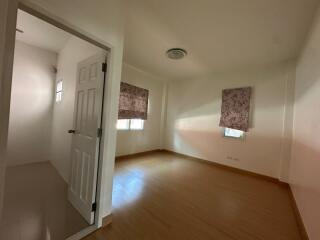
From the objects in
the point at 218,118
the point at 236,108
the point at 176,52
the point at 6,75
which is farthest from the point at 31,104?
the point at 236,108

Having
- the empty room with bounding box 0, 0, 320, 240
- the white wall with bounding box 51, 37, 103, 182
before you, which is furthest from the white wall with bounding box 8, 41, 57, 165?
the white wall with bounding box 51, 37, 103, 182

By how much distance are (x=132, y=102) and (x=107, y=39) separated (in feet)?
9.37

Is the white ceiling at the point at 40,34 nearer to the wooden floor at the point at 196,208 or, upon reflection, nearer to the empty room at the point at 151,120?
the empty room at the point at 151,120

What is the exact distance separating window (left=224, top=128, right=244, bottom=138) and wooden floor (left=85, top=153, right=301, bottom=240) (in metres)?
0.99

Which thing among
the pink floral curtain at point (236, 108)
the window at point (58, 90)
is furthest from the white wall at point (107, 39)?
the pink floral curtain at point (236, 108)

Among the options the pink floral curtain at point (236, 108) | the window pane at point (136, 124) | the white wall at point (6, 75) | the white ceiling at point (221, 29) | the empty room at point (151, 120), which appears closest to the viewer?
the white wall at point (6, 75)

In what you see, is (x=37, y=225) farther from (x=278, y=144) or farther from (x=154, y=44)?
(x=278, y=144)

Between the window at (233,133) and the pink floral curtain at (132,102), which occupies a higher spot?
the pink floral curtain at (132,102)

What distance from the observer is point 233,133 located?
13.0 ft

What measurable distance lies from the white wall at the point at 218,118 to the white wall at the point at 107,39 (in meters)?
3.28

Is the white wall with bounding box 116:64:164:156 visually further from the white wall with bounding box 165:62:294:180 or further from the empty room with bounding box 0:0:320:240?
the white wall with bounding box 165:62:294:180

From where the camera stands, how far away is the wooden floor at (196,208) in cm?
165

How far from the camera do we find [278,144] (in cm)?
327

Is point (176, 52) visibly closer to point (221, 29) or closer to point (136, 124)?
point (221, 29)
